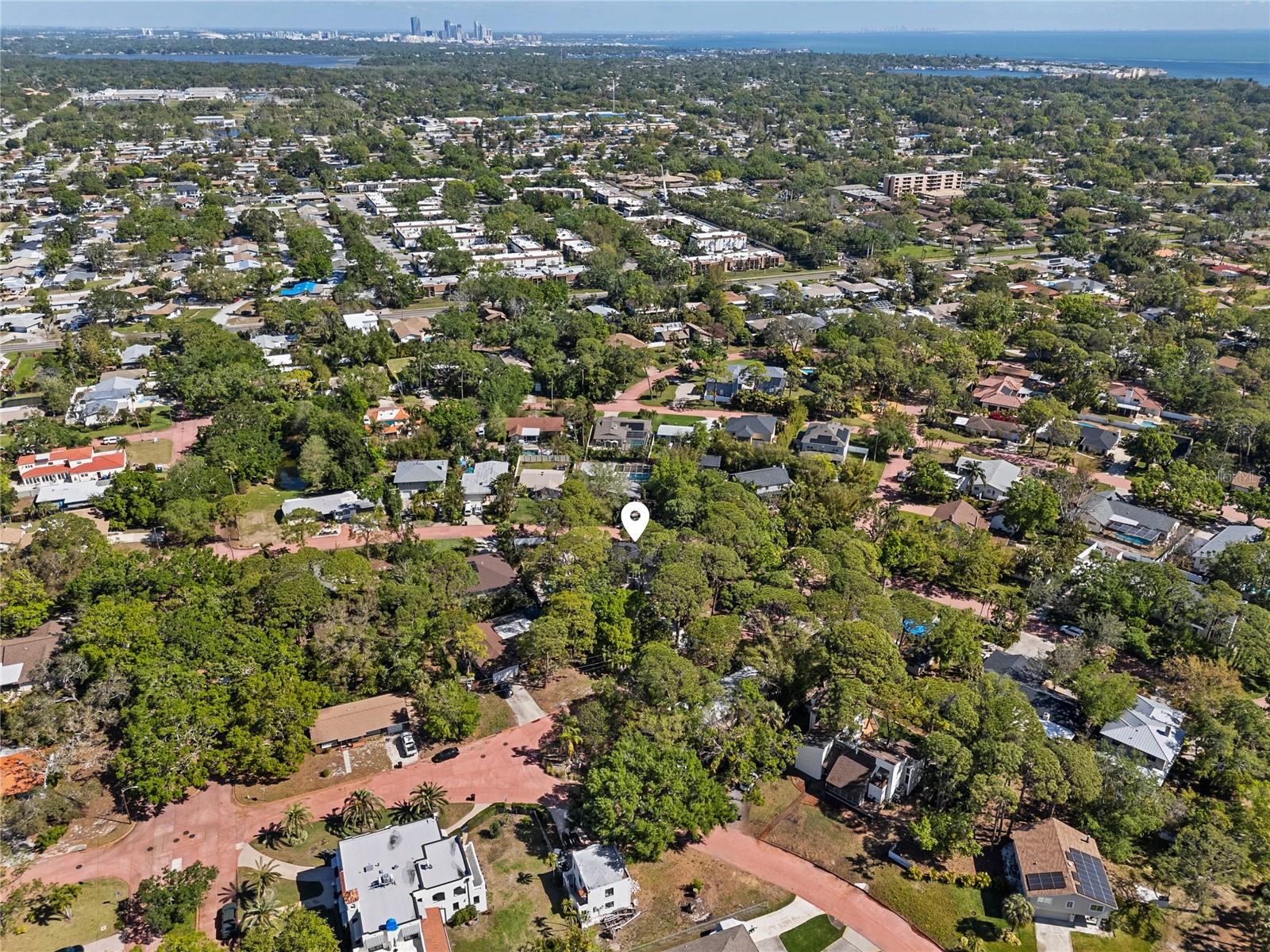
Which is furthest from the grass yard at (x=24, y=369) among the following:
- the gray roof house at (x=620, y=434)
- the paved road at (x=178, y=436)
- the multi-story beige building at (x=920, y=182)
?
the multi-story beige building at (x=920, y=182)

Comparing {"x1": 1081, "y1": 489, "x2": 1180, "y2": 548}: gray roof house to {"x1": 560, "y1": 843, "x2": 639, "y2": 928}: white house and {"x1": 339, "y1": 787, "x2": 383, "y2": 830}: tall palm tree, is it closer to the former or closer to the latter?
{"x1": 560, "y1": 843, "x2": 639, "y2": 928}: white house

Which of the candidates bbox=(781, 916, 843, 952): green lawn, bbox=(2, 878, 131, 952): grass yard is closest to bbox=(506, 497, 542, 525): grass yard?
bbox=(2, 878, 131, 952): grass yard

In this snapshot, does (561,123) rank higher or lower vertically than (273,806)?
higher

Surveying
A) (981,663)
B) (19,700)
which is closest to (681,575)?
A: (981,663)

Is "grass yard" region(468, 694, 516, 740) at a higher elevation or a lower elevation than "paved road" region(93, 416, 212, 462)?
lower

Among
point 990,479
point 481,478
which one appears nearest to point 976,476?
point 990,479

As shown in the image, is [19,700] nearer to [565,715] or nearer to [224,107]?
[565,715]
